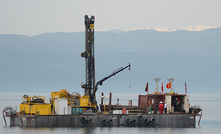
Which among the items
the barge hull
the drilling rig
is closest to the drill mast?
the drilling rig

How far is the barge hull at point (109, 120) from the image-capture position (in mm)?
64125

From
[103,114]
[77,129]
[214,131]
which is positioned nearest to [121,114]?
[103,114]

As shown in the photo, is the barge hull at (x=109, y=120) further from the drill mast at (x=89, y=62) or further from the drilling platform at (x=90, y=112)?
the drill mast at (x=89, y=62)

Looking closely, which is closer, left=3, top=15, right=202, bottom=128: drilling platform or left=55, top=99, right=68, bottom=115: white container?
A: left=3, top=15, right=202, bottom=128: drilling platform

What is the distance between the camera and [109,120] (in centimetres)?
6638

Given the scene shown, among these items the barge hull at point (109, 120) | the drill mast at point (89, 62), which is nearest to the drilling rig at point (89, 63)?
the drill mast at point (89, 62)

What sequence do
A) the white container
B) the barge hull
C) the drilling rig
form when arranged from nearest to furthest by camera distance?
the barge hull, the white container, the drilling rig

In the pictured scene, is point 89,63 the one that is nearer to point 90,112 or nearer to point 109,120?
point 90,112

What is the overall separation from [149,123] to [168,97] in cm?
506

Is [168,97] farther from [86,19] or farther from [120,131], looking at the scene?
[86,19]

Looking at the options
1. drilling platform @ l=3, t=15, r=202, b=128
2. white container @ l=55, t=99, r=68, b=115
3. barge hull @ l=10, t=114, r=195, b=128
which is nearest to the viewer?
barge hull @ l=10, t=114, r=195, b=128

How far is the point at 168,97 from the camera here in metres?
69.0

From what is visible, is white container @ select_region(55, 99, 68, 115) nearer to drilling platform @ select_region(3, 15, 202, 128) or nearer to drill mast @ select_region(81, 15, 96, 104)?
drilling platform @ select_region(3, 15, 202, 128)

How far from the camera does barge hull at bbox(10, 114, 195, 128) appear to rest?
64125 mm
